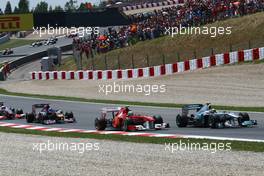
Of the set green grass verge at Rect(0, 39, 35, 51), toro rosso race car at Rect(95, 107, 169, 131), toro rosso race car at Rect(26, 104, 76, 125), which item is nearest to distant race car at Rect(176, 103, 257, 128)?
toro rosso race car at Rect(95, 107, 169, 131)

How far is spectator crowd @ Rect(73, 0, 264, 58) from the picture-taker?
3834 cm

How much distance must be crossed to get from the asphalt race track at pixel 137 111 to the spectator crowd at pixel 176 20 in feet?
29.4

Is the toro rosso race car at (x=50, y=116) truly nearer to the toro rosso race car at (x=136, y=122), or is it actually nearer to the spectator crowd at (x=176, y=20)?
the toro rosso race car at (x=136, y=122)

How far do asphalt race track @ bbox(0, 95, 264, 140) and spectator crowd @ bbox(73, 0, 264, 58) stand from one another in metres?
8.97

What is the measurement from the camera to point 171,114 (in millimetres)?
22562

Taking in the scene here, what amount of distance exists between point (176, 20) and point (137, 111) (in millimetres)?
15292

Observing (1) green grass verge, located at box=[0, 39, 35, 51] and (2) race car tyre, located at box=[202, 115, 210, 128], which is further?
(1) green grass verge, located at box=[0, 39, 35, 51]

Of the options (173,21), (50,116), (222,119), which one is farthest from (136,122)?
(173,21)

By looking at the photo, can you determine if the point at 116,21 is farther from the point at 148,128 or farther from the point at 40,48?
the point at 148,128

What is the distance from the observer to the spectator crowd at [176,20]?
38344mm

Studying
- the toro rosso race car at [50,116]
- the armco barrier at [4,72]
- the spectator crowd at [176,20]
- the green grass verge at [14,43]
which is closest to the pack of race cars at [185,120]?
the toro rosso race car at [50,116]

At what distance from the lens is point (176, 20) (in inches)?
1545

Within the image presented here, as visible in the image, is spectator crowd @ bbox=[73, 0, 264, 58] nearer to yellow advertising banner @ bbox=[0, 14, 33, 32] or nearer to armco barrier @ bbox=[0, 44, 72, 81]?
armco barrier @ bbox=[0, 44, 72, 81]

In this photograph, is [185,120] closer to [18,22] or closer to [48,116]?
[48,116]
